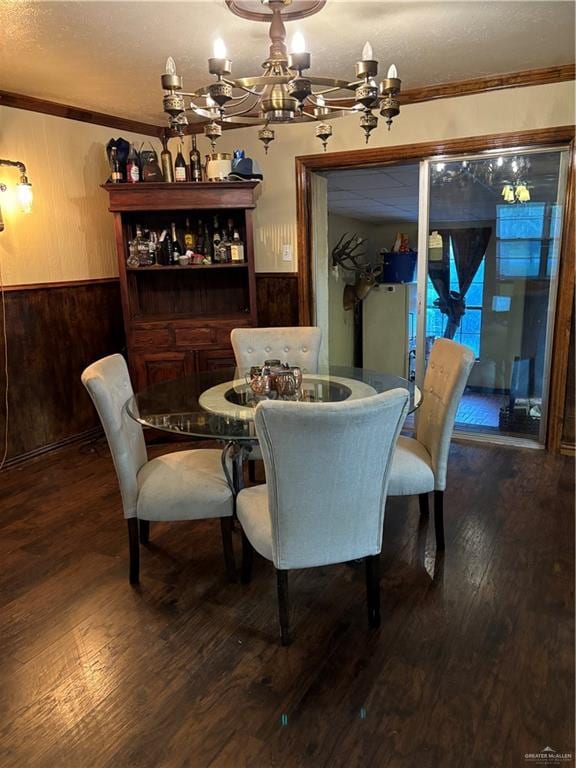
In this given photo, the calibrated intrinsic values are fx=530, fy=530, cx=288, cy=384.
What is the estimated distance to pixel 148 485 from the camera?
225cm

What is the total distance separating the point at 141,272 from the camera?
4.28m

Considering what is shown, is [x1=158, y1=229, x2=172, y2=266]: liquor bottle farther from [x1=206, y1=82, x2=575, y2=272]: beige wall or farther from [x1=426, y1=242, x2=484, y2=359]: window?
[x1=426, y1=242, x2=484, y2=359]: window

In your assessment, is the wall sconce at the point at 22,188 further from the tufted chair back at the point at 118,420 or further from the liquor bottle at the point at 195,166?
the tufted chair back at the point at 118,420

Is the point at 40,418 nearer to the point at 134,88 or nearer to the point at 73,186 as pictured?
the point at 73,186

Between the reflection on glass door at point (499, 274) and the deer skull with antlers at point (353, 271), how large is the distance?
223 centimetres

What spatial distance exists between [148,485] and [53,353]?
210cm

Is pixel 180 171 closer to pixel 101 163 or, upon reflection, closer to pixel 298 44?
pixel 101 163

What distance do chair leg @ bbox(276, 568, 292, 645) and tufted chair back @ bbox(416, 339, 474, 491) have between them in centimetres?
89

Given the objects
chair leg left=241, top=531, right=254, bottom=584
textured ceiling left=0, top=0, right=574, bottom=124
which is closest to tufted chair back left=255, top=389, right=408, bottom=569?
chair leg left=241, top=531, right=254, bottom=584

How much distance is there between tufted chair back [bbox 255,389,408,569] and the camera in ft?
5.19

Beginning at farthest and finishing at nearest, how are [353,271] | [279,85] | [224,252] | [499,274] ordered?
[353,271], [224,252], [499,274], [279,85]

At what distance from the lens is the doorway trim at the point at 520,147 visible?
3.36 m

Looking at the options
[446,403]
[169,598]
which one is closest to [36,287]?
[169,598]

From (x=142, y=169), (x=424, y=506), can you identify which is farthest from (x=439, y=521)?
(x=142, y=169)
